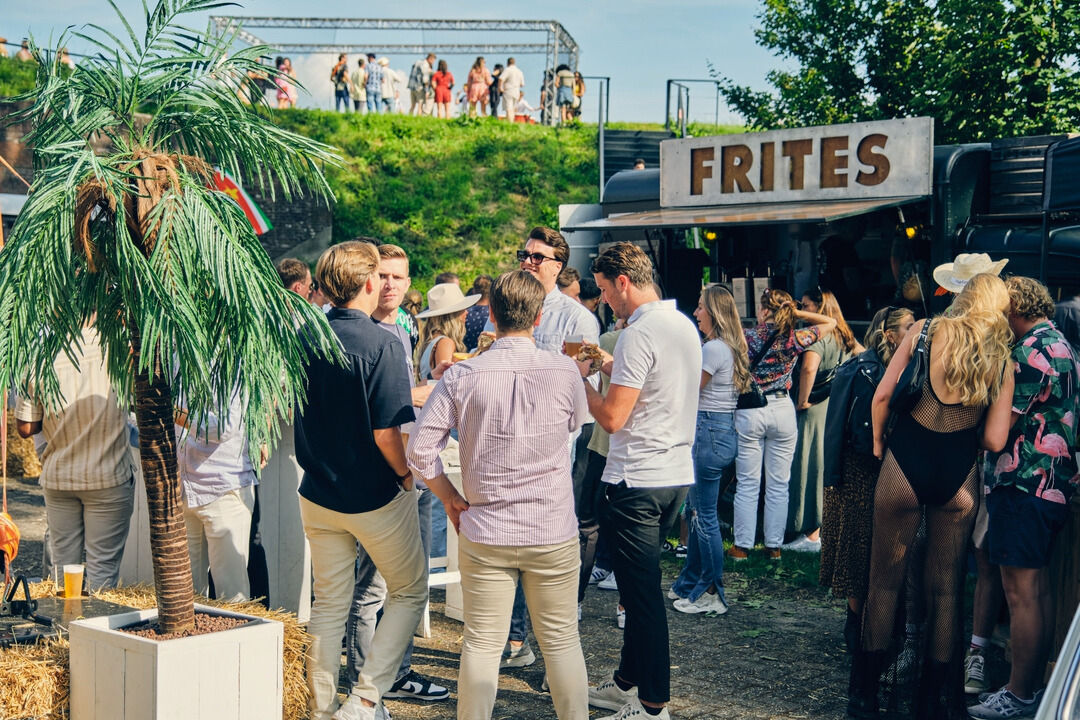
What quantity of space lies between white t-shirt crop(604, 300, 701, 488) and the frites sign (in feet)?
16.0

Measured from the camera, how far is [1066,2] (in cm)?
1287

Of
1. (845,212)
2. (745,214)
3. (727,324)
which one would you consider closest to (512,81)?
(745,214)

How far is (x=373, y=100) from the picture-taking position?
24250 mm

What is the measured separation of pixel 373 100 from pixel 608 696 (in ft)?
70.6

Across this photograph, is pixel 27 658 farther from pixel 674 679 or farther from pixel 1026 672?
pixel 1026 672

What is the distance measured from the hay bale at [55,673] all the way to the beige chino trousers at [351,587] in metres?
0.07

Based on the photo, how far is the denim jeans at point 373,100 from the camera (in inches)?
955

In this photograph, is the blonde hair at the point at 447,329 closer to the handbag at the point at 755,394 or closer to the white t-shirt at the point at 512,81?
the handbag at the point at 755,394

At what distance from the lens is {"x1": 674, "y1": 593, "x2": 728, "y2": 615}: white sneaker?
19.2 ft

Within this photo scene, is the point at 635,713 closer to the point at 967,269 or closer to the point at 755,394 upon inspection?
the point at 967,269

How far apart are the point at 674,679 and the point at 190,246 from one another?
9.98ft

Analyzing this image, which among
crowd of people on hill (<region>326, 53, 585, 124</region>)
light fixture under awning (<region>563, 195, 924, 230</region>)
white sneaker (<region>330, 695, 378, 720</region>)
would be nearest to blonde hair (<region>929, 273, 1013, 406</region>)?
white sneaker (<region>330, 695, 378, 720</region>)

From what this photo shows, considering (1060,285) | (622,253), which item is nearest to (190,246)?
(622,253)

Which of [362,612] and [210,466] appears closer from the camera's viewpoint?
[362,612]
